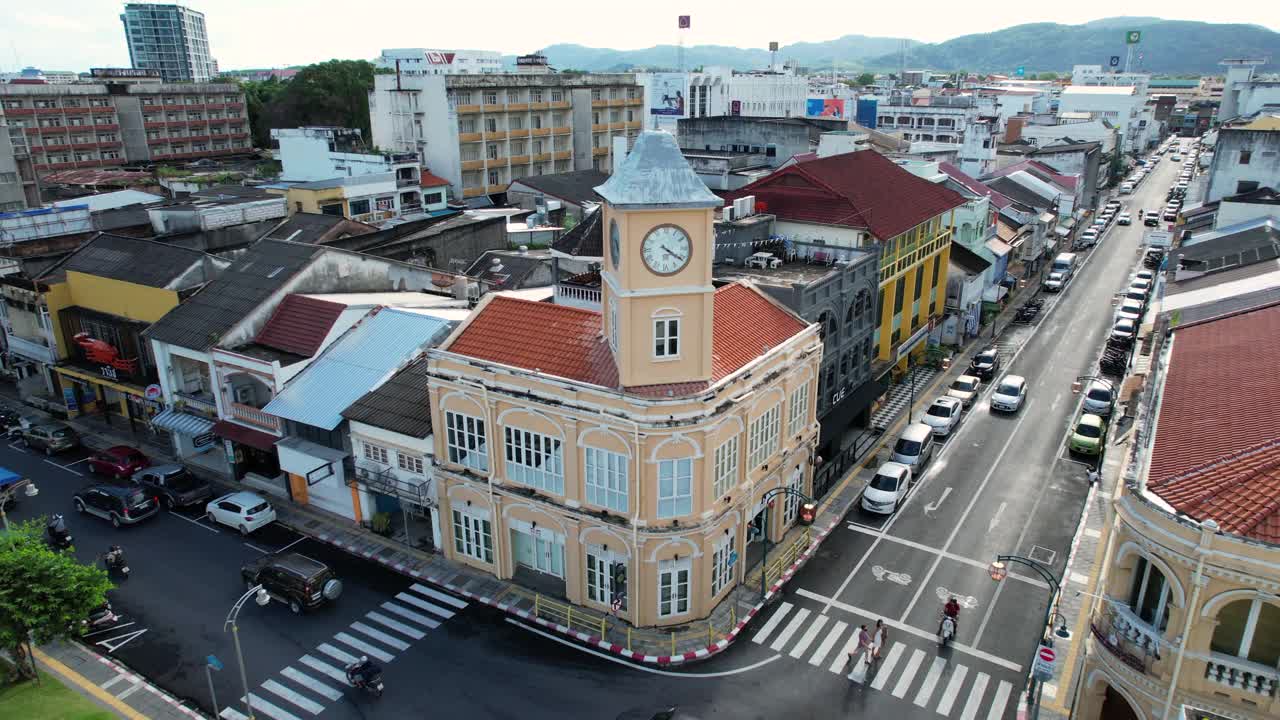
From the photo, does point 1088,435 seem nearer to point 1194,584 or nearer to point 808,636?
point 808,636

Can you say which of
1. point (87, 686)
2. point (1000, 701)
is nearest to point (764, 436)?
point (1000, 701)

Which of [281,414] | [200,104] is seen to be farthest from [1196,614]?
→ [200,104]

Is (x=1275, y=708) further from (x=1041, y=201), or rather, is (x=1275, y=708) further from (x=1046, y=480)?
(x=1041, y=201)

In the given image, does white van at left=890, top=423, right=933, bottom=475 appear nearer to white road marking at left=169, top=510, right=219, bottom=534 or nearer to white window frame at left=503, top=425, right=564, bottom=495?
white window frame at left=503, top=425, right=564, bottom=495

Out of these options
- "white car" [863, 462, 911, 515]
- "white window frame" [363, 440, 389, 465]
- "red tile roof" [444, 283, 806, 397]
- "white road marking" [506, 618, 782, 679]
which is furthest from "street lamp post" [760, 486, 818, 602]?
"white window frame" [363, 440, 389, 465]

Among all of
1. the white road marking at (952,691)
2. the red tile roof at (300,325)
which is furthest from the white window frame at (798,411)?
the red tile roof at (300,325)
